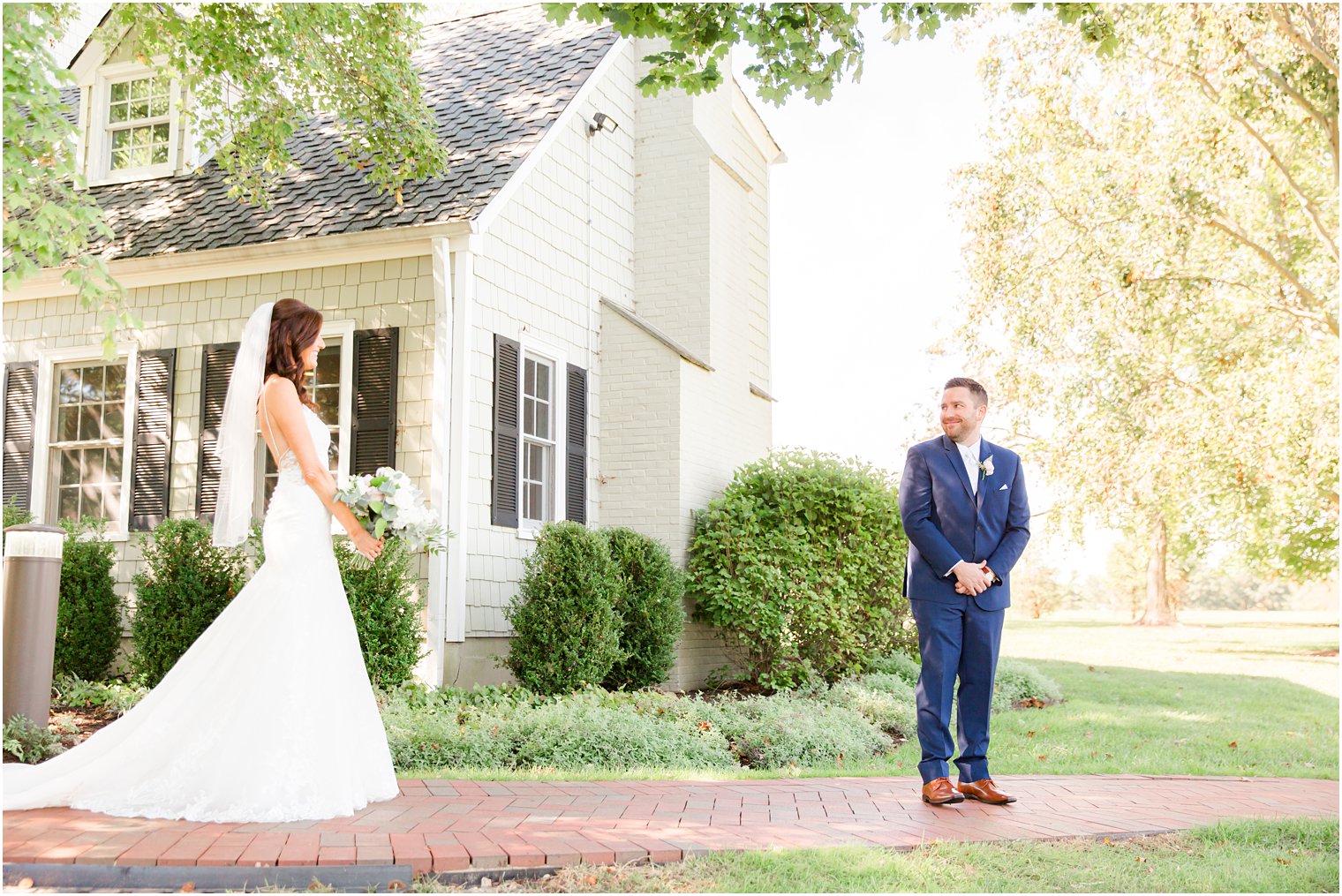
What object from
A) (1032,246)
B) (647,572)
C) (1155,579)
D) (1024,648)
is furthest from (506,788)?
(1155,579)

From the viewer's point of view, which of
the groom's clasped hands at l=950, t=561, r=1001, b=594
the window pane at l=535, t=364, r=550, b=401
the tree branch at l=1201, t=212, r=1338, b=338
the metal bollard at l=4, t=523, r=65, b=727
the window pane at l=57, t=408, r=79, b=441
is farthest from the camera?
the tree branch at l=1201, t=212, r=1338, b=338

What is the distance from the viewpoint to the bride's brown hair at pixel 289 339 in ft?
17.8

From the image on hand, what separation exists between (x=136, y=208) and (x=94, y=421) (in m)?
2.20

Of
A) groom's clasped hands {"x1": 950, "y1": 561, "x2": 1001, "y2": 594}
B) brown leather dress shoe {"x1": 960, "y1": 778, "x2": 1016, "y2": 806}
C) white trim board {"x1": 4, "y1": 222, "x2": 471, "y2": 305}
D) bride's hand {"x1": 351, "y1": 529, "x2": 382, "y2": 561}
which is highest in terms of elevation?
white trim board {"x1": 4, "y1": 222, "x2": 471, "y2": 305}

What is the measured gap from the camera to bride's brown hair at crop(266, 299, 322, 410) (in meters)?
5.43

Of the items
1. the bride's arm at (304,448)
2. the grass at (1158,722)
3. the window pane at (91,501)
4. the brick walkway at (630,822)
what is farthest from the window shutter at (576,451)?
the bride's arm at (304,448)

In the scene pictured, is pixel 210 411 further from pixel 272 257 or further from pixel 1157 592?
pixel 1157 592

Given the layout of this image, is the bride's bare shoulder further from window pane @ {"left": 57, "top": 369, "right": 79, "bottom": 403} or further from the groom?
window pane @ {"left": 57, "top": 369, "right": 79, "bottom": 403}

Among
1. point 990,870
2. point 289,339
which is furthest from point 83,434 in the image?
point 990,870

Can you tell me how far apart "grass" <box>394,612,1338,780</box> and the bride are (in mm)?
1364

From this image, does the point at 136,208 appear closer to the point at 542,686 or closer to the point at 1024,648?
the point at 542,686

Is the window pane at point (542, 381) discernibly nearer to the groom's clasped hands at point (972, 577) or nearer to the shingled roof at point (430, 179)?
the shingled roof at point (430, 179)

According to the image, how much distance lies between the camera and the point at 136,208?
11.2 meters

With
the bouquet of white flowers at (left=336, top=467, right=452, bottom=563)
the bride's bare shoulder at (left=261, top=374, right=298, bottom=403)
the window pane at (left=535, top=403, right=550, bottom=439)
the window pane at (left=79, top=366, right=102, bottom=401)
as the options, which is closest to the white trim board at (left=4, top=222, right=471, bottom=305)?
the window pane at (left=79, top=366, right=102, bottom=401)
